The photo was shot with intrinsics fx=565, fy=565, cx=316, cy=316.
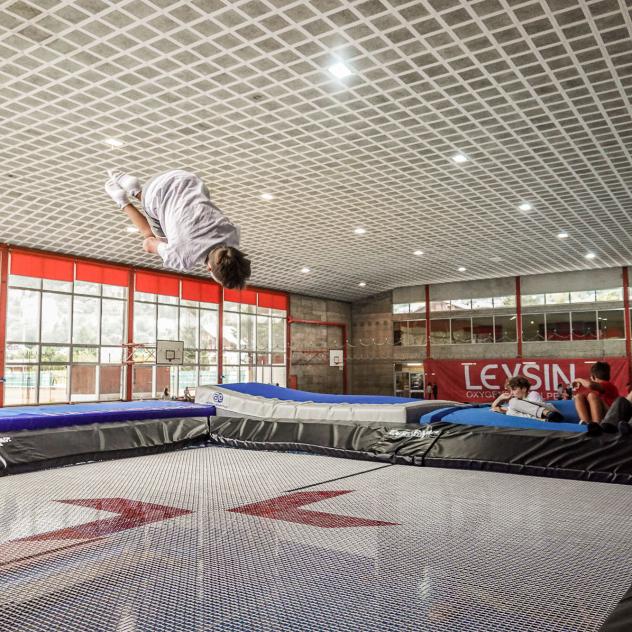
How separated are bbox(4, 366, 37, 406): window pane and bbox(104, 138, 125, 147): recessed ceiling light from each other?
23.6 ft

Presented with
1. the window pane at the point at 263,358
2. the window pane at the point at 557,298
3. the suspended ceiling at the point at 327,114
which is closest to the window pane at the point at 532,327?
the window pane at the point at 557,298

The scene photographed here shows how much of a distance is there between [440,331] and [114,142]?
1432cm

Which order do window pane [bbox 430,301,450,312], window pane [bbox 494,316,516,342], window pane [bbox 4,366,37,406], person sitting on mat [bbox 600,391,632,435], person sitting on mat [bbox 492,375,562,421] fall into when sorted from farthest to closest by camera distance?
window pane [bbox 430,301,450,312] → window pane [bbox 494,316,516,342] → window pane [bbox 4,366,37,406] → person sitting on mat [bbox 492,375,562,421] → person sitting on mat [bbox 600,391,632,435]

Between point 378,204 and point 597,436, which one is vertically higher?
point 378,204

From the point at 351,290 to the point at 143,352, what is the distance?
808 centimetres

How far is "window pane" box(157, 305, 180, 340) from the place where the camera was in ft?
52.4

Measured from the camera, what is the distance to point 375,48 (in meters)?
5.67

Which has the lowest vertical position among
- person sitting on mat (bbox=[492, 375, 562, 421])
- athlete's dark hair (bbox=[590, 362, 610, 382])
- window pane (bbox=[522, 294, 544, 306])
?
person sitting on mat (bbox=[492, 375, 562, 421])

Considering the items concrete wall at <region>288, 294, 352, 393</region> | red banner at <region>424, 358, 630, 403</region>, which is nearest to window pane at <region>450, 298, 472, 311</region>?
red banner at <region>424, 358, 630, 403</region>

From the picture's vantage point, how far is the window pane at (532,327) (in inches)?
716

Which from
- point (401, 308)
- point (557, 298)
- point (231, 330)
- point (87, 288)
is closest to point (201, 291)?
point (231, 330)

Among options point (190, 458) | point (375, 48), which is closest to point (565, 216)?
point (375, 48)

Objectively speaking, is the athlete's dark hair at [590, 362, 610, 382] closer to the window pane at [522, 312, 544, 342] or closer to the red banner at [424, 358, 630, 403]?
the red banner at [424, 358, 630, 403]

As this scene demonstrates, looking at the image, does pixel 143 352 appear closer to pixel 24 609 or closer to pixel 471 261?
pixel 471 261
